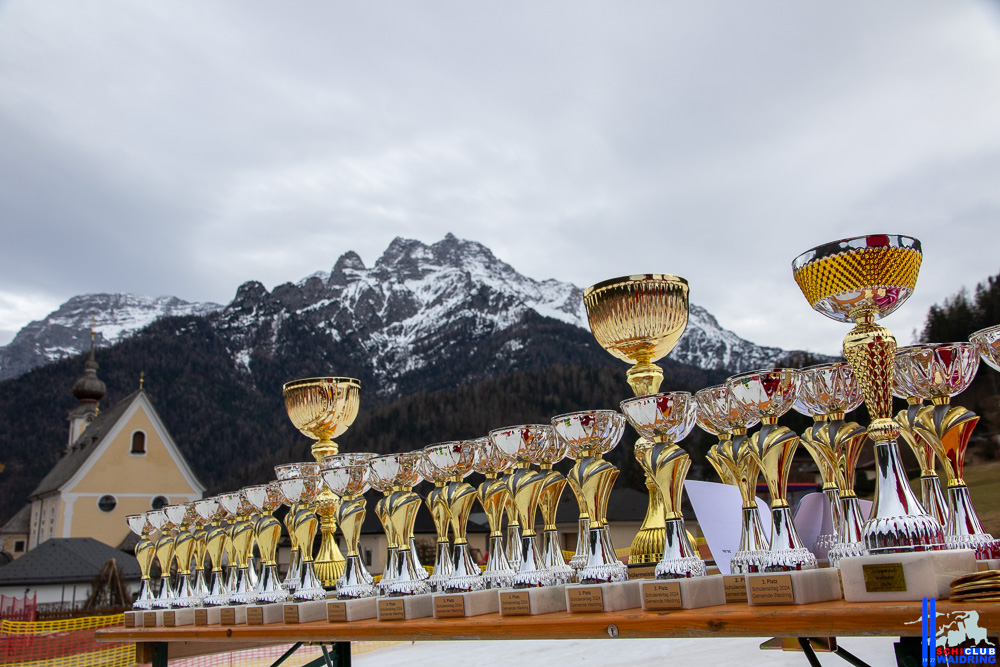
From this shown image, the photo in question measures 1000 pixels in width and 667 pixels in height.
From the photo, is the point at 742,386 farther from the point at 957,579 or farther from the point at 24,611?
the point at 24,611

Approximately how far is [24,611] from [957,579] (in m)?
30.1

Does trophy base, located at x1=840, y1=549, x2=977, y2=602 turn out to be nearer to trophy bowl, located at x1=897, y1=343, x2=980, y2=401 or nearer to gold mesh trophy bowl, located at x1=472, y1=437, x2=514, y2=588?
trophy bowl, located at x1=897, y1=343, x2=980, y2=401

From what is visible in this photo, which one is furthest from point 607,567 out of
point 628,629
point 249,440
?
point 249,440

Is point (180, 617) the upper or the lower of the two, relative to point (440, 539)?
lower

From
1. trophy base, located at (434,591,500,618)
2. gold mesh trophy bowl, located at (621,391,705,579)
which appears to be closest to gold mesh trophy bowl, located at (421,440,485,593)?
trophy base, located at (434,591,500,618)

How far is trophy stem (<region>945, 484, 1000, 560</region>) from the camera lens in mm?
1849

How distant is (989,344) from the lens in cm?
195

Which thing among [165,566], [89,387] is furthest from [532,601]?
[89,387]

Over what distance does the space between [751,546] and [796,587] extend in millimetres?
219

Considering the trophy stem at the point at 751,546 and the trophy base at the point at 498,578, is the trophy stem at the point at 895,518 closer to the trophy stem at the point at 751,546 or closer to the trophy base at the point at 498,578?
the trophy stem at the point at 751,546

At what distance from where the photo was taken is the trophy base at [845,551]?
5.87 feet

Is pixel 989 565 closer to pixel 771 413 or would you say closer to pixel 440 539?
pixel 771 413

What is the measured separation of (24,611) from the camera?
24797 millimetres

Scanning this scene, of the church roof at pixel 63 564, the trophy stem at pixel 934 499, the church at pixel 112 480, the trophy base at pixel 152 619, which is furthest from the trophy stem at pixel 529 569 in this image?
the church at pixel 112 480
